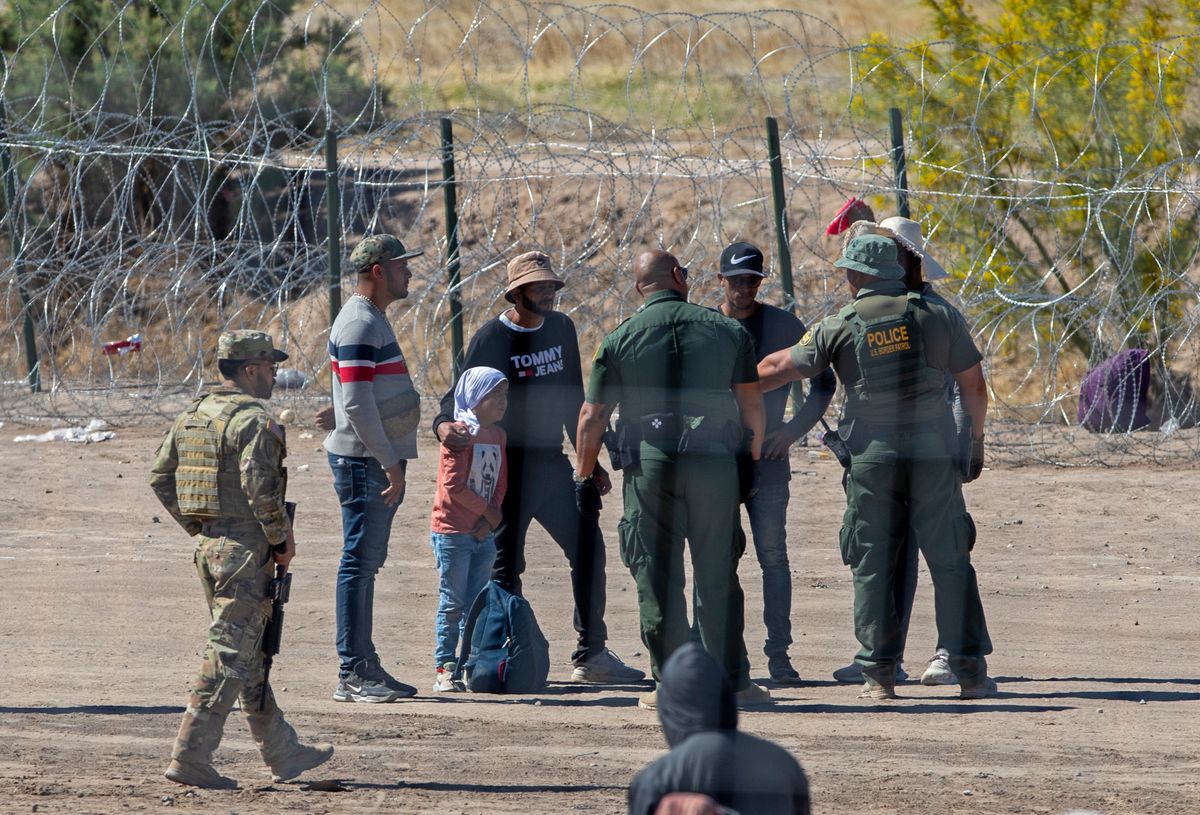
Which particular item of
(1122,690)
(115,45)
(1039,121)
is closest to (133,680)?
(1122,690)

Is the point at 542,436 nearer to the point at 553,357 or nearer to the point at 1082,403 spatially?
the point at 553,357

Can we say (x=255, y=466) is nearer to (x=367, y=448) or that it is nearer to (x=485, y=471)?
(x=367, y=448)

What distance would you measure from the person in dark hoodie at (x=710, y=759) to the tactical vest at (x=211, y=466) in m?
2.07

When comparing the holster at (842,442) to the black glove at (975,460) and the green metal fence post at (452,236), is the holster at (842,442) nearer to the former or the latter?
the black glove at (975,460)

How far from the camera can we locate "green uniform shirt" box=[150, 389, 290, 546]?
4785 mm

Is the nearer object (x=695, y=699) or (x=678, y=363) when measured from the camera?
Answer: (x=695, y=699)

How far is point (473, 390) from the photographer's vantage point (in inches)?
243

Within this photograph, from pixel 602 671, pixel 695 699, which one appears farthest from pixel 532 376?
pixel 695 699

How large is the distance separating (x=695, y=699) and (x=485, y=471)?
10.5 ft

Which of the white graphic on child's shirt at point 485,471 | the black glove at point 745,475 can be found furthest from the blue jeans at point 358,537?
the black glove at point 745,475

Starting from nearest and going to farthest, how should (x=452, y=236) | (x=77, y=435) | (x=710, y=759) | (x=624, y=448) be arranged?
1. (x=710, y=759)
2. (x=624, y=448)
3. (x=452, y=236)
4. (x=77, y=435)

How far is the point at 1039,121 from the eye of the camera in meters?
13.9

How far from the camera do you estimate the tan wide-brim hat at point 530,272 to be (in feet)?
20.7

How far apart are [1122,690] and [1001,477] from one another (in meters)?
4.19
